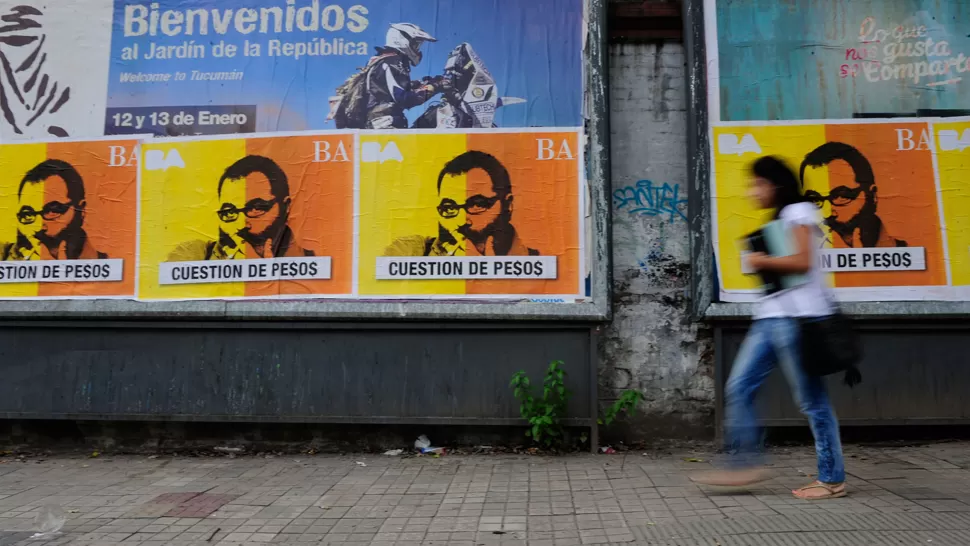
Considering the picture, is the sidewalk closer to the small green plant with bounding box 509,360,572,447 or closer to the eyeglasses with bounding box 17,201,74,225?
the small green plant with bounding box 509,360,572,447

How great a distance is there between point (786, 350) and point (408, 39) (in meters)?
3.96

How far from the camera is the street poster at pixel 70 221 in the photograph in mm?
5918

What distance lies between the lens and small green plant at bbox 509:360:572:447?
5270mm

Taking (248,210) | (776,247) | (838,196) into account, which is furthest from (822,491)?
(248,210)

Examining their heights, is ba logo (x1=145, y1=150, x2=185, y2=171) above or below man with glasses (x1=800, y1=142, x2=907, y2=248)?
above

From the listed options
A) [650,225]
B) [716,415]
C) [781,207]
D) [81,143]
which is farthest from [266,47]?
[716,415]

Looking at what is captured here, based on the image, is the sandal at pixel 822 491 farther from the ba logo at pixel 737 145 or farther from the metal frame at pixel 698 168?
the ba logo at pixel 737 145

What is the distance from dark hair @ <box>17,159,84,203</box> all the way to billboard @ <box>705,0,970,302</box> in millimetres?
5436

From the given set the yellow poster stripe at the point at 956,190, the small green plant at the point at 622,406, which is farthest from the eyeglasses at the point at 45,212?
the yellow poster stripe at the point at 956,190

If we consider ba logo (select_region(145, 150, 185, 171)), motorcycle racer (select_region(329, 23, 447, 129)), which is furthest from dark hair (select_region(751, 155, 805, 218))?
ba logo (select_region(145, 150, 185, 171))

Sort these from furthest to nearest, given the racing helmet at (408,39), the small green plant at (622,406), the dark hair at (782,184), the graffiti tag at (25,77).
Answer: the graffiti tag at (25,77) → the racing helmet at (408,39) → the small green plant at (622,406) → the dark hair at (782,184)

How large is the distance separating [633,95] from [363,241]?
2.59 m

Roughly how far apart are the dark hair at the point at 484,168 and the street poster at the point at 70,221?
2.77 meters

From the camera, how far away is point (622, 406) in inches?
214
